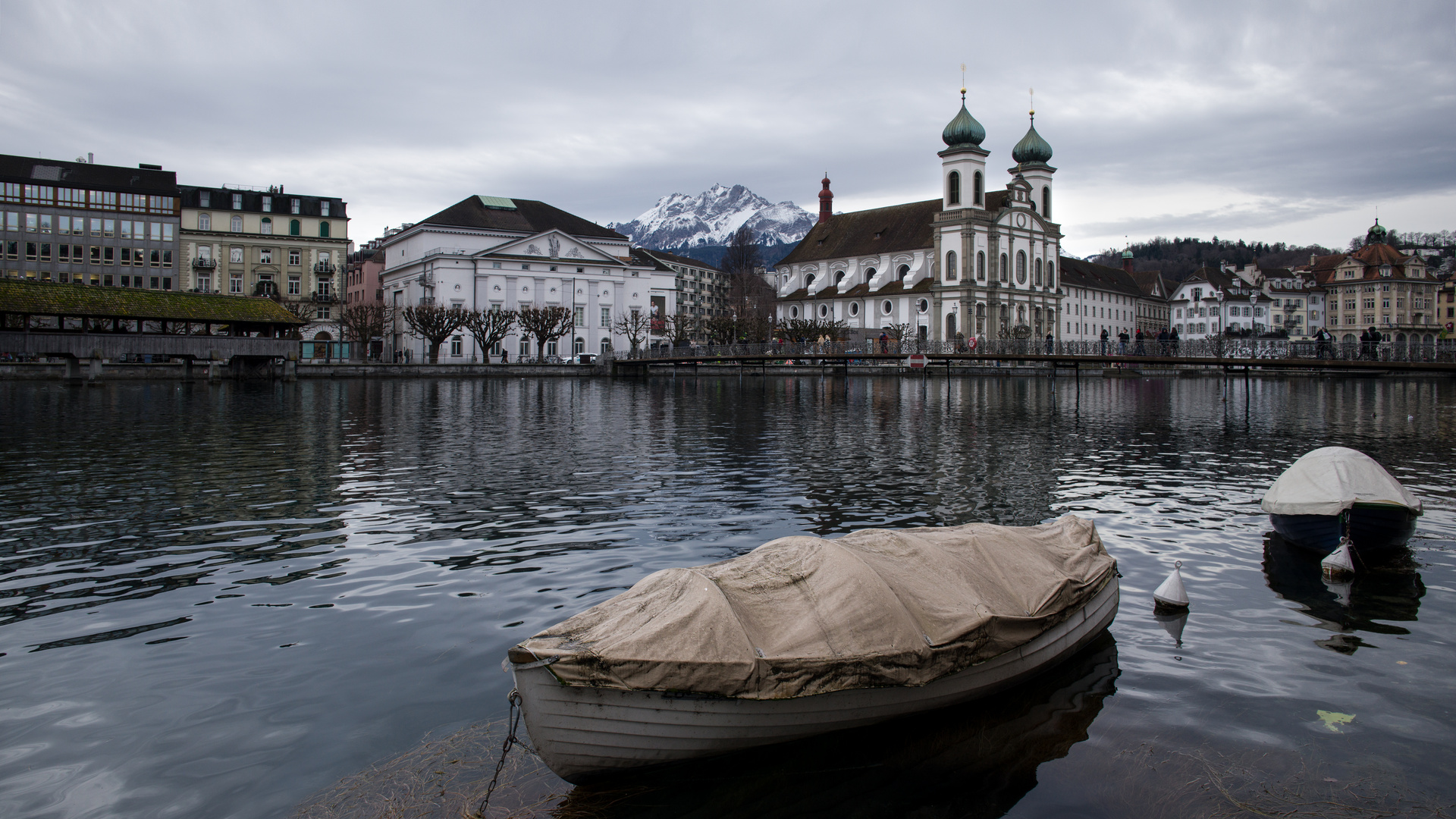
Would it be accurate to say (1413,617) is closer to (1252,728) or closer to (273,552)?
(1252,728)

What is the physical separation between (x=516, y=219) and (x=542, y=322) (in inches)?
841

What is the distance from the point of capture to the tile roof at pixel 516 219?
109000mm

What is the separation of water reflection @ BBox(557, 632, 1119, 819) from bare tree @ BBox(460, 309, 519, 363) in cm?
8622

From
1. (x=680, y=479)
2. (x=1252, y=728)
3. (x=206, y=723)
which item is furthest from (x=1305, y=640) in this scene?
(x=680, y=479)

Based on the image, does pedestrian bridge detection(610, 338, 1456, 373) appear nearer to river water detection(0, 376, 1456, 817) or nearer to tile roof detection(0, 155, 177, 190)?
river water detection(0, 376, 1456, 817)

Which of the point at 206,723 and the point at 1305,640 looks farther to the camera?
the point at 1305,640

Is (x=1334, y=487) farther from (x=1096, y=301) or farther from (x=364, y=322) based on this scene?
(x=1096, y=301)

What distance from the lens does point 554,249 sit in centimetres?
10975

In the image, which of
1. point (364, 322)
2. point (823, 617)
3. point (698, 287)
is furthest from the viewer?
point (698, 287)

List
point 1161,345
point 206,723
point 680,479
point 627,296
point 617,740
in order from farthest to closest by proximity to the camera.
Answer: point 627,296 < point 1161,345 < point 680,479 < point 206,723 < point 617,740

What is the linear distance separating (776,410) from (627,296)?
244 feet

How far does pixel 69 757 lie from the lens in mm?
7418

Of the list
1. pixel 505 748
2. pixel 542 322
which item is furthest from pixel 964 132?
pixel 505 748

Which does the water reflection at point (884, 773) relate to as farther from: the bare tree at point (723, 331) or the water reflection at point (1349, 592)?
the bare tree at point (723, 331)
